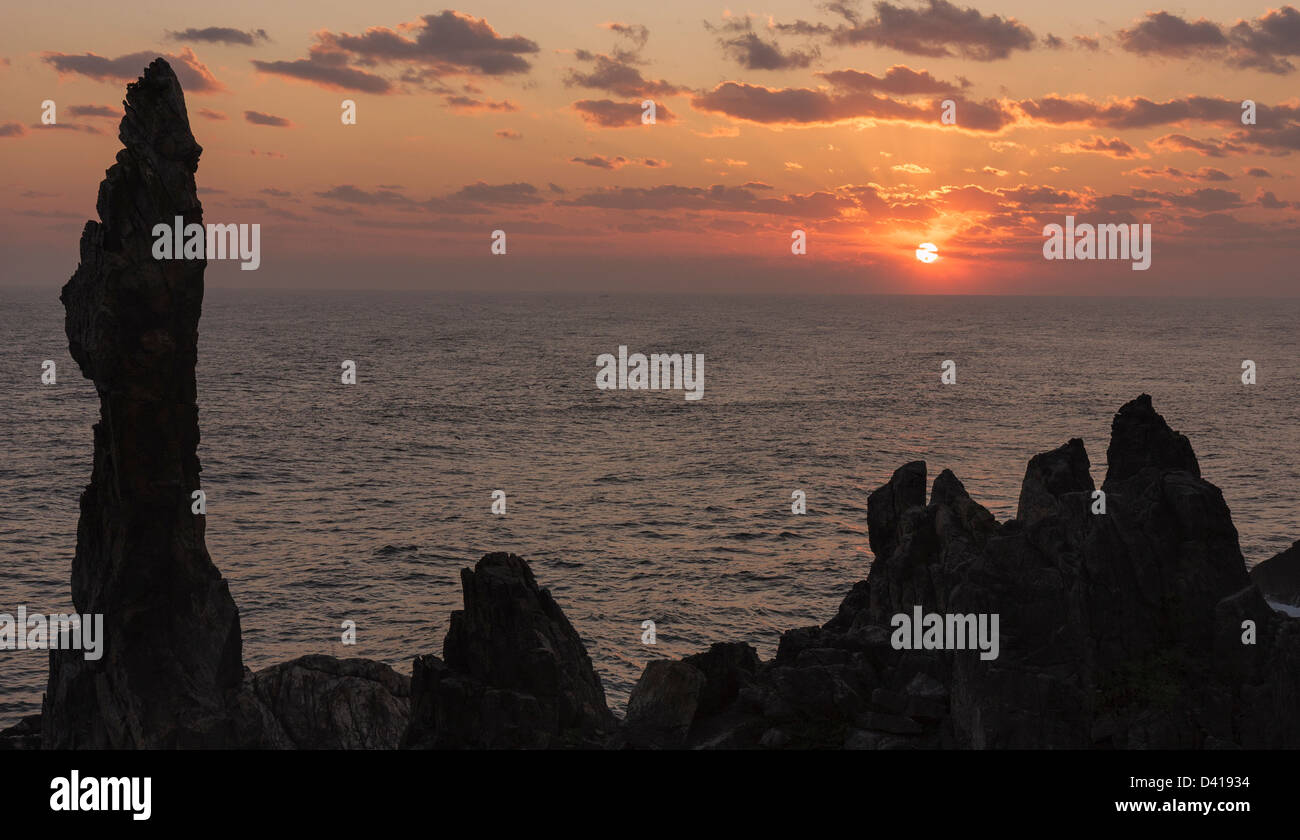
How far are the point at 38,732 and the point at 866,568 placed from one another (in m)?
52.6

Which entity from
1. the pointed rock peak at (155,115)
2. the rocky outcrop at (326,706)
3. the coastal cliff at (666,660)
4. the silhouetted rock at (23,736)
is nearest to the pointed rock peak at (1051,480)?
the coastal cliff at (666,660)

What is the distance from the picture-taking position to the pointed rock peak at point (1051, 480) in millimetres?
41156

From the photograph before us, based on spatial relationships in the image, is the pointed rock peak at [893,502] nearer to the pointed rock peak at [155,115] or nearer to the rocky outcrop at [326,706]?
the rocky outcrop at [326,706]

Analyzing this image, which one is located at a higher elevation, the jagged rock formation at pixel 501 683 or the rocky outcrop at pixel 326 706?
the jagged rock formation at pixel 501 683

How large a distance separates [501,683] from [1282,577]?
4660 cm

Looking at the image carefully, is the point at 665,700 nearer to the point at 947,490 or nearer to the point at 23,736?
the point at 947,490

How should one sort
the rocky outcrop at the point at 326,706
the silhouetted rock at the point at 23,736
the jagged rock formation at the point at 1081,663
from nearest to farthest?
the jagged rock formation at the point at 1081,663, the silhouetted rock at the point at 23,736, the rocky outcrop at the point at 326,706

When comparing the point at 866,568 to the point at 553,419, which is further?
the point at 553,419

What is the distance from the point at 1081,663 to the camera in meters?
30.9

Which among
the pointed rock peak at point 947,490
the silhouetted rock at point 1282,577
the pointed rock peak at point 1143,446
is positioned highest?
the pointed rock peak at point 1143,446

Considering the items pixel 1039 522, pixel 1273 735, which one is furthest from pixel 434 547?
pixel 1273 735

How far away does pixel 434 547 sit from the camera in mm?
82125

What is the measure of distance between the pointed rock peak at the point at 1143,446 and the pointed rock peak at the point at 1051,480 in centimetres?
180
